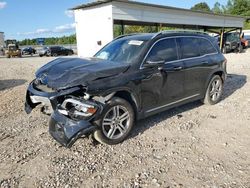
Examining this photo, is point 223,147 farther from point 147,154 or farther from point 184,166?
point 147,154

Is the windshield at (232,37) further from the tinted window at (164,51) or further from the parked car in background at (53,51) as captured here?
the tinted window at (164,51)

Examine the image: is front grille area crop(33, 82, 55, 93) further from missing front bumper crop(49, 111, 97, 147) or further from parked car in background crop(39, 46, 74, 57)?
parked car in background crop(39, 46, 74, 57)

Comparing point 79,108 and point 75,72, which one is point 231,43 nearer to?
point 75,72

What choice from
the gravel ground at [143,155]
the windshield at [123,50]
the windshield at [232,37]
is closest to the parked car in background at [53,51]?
the windshield at [232,37]

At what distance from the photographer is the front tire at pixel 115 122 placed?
11.9 feet

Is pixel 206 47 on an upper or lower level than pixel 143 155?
upper

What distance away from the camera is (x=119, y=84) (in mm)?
3688

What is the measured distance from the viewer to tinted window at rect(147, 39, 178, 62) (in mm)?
4199

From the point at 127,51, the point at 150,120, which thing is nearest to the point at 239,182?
the point at 150,120

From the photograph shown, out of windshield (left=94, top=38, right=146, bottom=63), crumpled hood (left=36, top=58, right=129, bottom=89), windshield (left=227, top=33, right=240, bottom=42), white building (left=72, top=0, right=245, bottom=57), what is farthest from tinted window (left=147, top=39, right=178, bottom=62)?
windshield (left=227, top=33, right=240, bottom=42)

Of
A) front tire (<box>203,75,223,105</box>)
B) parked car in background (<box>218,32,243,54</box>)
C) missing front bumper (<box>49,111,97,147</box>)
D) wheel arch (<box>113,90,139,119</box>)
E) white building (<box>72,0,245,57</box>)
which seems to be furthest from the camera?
parked car in background (<box>218,32,243,54</box>)

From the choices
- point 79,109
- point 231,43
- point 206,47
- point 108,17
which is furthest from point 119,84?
point 231,43

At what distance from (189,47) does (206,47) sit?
741 millimetres

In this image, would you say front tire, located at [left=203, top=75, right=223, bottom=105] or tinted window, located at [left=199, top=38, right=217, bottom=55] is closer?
tinted window, located at [left=199, top=38, right=217, bottom=55]
